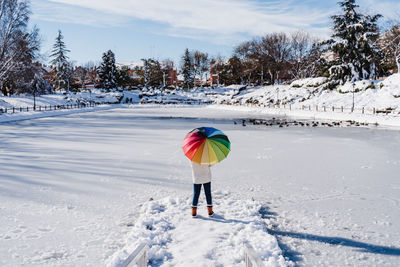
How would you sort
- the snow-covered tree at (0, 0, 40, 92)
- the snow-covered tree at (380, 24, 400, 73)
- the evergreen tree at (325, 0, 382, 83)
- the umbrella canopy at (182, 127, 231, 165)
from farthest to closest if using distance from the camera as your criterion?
the evergreen tree at (325, 0, 382, 83)
the snow-covered tree at (380, 24, 400, 73)
the snow-covered tree at (0, 0, 40, 92)
the umbrella canopy at (182, 127, 231, 165)

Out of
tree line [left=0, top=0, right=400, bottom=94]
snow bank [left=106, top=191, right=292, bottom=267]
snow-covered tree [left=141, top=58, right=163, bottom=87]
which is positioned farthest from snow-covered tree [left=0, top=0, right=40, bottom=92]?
snow-covered tree [left=141, top=58, right=163, bottom=87]

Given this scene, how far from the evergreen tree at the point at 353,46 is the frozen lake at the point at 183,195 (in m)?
34.5

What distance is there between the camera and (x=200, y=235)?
4230mm

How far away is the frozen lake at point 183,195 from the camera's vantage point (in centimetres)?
390

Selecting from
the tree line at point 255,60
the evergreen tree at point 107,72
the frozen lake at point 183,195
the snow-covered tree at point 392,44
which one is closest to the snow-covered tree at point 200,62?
the tree line at point 255,60

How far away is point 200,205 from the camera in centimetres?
555

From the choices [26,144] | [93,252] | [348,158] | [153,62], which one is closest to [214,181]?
[93,252]

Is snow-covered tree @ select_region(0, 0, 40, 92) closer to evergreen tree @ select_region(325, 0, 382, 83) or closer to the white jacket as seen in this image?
→ the white jacket

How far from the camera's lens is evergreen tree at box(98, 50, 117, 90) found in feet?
266

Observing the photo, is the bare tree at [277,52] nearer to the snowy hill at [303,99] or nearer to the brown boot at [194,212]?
the snowy hill at [303,99]

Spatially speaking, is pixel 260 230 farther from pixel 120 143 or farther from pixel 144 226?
pixel 120 143

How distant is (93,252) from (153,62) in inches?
3786

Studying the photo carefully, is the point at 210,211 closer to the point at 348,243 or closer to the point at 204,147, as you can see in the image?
the point at 204,147

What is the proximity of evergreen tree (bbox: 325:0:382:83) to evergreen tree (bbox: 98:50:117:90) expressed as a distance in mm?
56969
